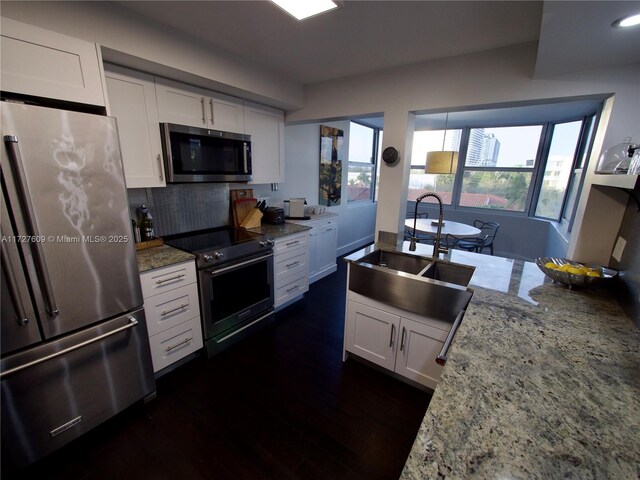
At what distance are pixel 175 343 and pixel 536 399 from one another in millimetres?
2116

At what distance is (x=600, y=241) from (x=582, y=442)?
159 centimetres

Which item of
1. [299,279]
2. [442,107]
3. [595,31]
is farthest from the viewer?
[299,279]

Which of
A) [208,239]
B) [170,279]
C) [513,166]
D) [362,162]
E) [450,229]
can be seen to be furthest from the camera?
[362,162]

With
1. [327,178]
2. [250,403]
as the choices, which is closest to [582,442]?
[250,403]

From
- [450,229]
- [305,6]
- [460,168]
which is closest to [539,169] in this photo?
[460,168]

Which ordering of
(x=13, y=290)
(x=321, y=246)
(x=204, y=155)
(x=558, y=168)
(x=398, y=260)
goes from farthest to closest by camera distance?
(x=558, y=168)
(x=321, y=246)
(x=204, y=155)
(x=398, y=260)
(x=13, y=290)

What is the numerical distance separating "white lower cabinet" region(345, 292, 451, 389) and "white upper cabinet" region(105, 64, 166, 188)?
5.91 ft

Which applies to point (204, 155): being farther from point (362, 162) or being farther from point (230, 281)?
point (362, 162)

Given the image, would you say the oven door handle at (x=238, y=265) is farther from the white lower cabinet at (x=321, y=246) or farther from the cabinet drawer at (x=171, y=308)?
the white lower cabinet at (x=321, y=246)

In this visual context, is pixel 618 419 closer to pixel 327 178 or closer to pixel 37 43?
pixel 37 43

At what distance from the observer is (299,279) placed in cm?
308

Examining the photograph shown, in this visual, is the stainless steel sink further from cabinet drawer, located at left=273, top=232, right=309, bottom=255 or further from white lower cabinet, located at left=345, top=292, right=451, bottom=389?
cabinet drawer, located at left=273, top=232, right=309, bottom=255

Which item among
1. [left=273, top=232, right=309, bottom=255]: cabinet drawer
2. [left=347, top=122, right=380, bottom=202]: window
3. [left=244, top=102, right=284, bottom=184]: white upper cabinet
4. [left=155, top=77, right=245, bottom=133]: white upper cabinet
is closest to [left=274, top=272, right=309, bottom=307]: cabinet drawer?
[left=273, top=232, right=309, bottom=255]: cabinet drawer

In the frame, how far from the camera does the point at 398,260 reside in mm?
2209
